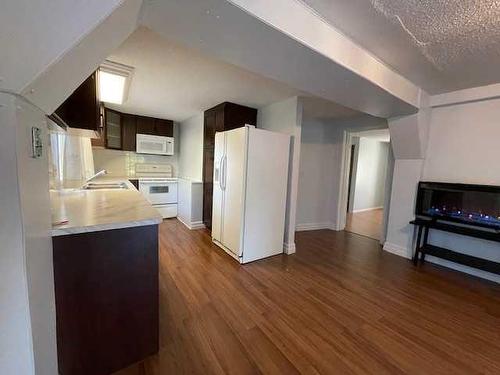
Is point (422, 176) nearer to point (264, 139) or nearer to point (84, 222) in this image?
point (264, 139)

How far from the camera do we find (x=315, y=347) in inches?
58.3

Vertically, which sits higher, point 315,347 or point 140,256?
point 140,256

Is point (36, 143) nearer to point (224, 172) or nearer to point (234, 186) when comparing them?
point (234, 186)

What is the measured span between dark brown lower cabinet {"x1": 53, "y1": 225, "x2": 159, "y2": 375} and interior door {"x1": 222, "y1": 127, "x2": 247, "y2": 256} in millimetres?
1430

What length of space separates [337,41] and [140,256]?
1.88 metres

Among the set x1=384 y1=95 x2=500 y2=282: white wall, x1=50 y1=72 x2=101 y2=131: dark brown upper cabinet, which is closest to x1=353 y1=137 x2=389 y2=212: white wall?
x1=384 y1=95 x2=500 y2=282: white wall

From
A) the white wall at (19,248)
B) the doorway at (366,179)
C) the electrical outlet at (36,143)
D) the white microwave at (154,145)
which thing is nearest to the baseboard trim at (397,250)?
the doorway at (366,179)

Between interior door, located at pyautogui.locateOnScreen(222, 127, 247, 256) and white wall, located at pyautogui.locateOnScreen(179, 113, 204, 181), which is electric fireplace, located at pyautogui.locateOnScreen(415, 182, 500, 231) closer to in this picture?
interior door, located at pyautogui.locateOnScreen(222, 127, 247, 256)

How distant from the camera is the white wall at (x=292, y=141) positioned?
2.97m

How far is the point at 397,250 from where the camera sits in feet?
10.6

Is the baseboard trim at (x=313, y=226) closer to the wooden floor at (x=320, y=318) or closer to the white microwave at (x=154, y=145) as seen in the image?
the wooden floor at (x=320, y=318)

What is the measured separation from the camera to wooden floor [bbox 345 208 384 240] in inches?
170

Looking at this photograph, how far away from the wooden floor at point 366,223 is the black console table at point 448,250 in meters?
1.05

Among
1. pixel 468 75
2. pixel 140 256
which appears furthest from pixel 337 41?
pixel 140 256
